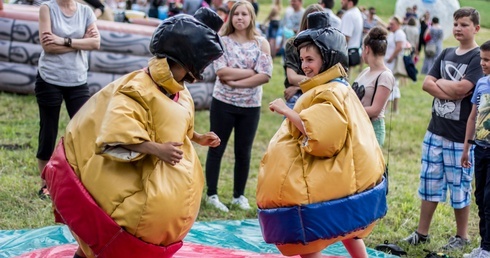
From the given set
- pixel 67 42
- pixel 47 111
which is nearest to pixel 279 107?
pixel 67 42

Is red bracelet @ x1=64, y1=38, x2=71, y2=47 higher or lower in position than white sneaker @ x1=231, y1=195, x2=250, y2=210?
higher

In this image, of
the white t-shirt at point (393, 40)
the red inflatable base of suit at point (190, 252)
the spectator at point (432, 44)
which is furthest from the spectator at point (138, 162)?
the spectator at point (432, 44)

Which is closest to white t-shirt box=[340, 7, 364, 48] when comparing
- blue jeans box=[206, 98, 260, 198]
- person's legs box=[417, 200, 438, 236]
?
blue jeans box=[206, 98, 260, 198]

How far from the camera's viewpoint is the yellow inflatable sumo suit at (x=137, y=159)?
330cm

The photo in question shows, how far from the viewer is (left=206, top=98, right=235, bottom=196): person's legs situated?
Answer: 568cm

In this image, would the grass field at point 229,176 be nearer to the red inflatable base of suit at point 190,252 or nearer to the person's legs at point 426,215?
the person's legs at point 426,215

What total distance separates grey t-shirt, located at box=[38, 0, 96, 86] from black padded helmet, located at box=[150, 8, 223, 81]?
1.98 metres

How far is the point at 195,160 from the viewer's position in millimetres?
3658

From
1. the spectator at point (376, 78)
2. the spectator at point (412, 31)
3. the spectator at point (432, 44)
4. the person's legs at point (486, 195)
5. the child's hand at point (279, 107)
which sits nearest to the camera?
the child's hand at point (279, 107)

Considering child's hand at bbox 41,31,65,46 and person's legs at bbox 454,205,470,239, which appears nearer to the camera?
person's legs at bbox 454,205,470,239

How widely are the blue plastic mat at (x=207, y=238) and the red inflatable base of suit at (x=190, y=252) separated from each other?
0.12 m

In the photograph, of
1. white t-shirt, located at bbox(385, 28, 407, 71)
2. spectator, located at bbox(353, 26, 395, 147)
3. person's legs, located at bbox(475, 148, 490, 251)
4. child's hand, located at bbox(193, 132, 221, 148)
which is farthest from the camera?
white t-shirt, located at bbox(385, 28, 407, 71)

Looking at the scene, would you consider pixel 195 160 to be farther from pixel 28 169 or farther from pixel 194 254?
pixel 28 169

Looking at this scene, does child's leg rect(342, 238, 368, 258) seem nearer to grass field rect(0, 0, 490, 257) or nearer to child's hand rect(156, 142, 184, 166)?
grass field rect(0, 0, 490, 257)
